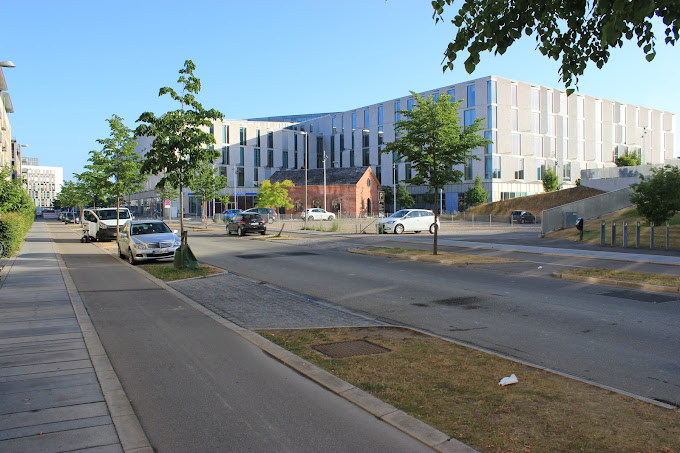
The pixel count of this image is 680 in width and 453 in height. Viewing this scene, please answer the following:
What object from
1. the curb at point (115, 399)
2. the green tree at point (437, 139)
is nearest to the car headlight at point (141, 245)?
the green tree at point (437, 139)

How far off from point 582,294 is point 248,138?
86516 mm

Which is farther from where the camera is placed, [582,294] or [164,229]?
[164,229]

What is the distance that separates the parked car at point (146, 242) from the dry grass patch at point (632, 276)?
503 inches

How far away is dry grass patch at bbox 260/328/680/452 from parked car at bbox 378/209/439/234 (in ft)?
92.5

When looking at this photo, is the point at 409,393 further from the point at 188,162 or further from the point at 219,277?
the point at 188,162

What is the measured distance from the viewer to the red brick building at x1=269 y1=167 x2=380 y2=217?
71250 mm

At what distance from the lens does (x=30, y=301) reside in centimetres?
1007

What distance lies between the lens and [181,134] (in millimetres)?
14945

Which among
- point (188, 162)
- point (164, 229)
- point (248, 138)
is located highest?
point (248, 138)

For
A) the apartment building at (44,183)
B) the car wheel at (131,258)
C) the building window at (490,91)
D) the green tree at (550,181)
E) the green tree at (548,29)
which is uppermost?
Answer: the building window at (490,91)

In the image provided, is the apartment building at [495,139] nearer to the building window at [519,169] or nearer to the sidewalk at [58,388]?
the building window at [519,169]

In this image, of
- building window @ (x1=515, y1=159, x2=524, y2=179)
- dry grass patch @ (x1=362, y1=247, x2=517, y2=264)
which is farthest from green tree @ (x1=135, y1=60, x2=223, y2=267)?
building window @ (x1=515, y1=159, x2=524, y2=179)

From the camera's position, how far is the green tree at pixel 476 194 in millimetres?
70250

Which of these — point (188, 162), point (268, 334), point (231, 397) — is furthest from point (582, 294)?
point (188, 162)
